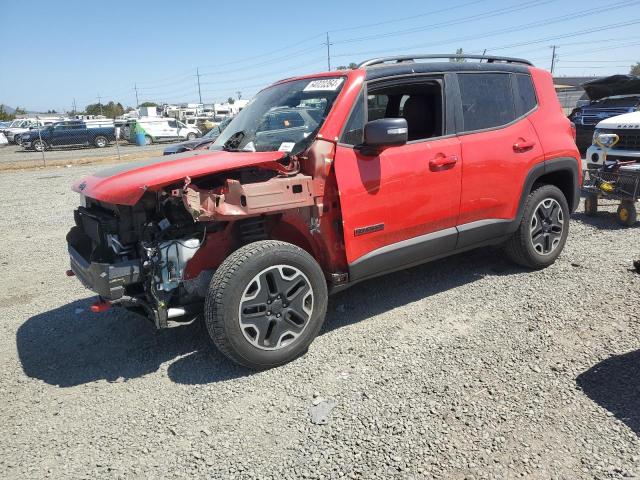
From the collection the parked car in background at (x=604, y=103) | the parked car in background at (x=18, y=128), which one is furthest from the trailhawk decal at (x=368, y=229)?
the parked car in background at (x=18, y=128)

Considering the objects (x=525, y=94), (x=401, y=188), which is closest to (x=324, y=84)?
(x=401, y=188)

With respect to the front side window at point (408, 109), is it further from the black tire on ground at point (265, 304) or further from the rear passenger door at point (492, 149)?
the black tire on ground at point (265, 304)

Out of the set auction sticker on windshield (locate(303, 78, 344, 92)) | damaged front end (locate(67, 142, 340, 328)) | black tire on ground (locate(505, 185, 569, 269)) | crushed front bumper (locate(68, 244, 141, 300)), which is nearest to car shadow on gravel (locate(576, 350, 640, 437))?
black tire on ground (locate(505, 185, 569, 269))

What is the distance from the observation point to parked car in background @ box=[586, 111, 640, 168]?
6.80m

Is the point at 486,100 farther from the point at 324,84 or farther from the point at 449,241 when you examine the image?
the point at 324,84

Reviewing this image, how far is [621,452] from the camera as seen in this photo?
93.6 inches

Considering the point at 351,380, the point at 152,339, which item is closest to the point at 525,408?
the point at 351,380

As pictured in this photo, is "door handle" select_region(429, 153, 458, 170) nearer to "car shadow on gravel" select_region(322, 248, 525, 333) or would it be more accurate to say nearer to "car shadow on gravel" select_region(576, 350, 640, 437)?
"car shadow on gravel" select_region(322, 248, 525, 333)

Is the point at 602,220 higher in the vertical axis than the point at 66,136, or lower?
lower

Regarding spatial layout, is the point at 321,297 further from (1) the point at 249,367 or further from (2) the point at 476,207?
(2) the point at 476,207

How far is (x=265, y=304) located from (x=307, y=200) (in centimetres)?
77

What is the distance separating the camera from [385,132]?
332cm

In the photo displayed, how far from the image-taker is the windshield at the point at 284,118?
3562 mm

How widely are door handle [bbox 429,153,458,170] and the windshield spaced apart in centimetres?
94
